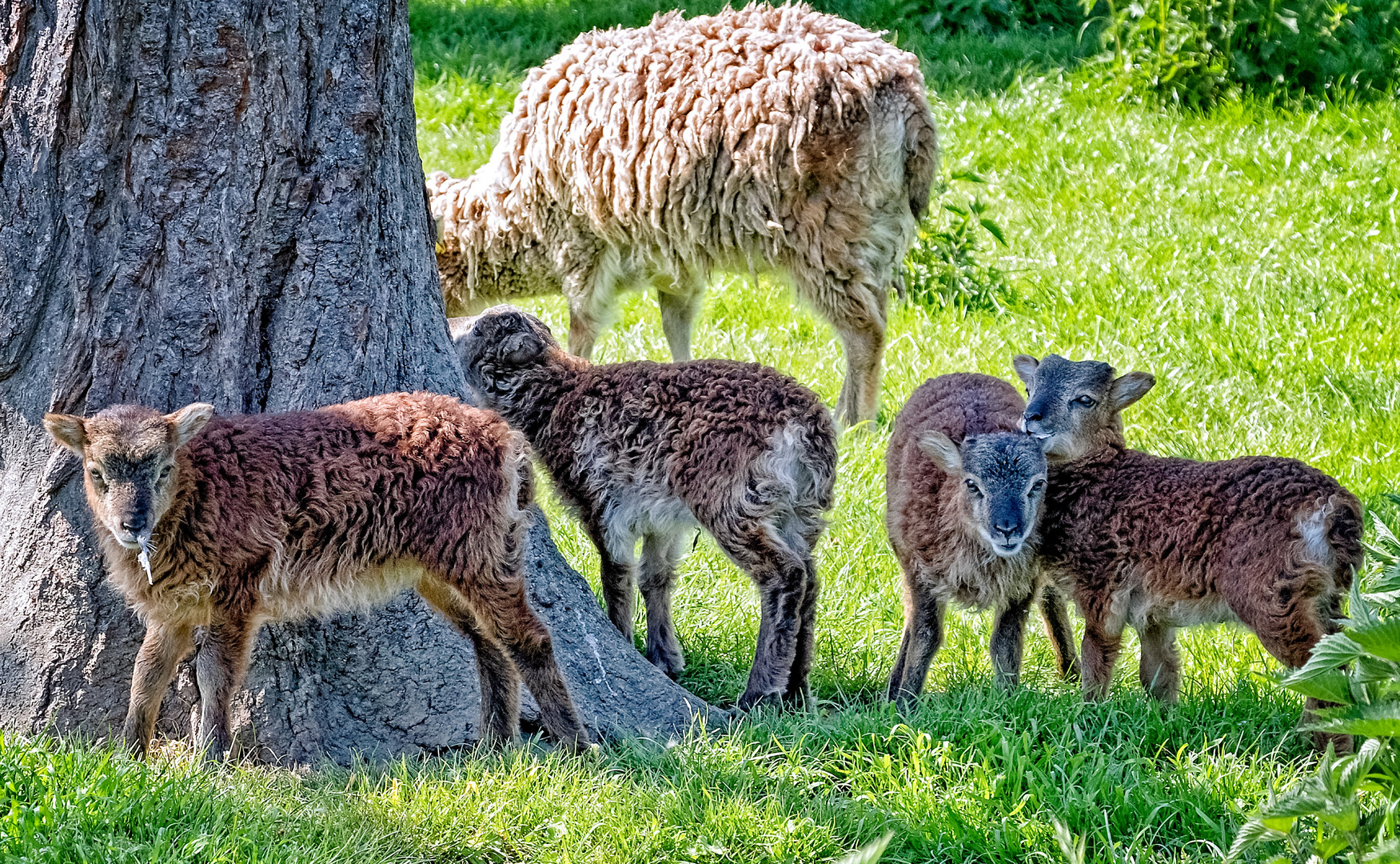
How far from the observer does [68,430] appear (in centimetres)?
405

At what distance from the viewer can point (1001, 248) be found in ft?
36.6

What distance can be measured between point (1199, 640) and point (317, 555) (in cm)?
372

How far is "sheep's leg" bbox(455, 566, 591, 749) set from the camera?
179 inches

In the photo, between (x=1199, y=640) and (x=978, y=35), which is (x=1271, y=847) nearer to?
(x=1199, y=640)

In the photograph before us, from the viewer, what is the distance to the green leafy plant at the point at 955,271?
9.98m

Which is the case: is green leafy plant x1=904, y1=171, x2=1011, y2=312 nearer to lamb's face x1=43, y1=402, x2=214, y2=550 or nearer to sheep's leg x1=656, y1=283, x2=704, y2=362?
sheep's leg x1=656, y1=283, x2=704, y2=362

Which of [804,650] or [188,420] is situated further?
[804,650]

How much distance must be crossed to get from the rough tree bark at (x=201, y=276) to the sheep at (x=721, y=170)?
348 centimetres

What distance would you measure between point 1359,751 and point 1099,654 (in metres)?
1.93

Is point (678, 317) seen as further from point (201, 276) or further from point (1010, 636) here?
point (201, 276)

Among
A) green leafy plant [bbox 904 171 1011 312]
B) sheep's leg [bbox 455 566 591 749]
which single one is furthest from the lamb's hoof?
green leafy plant [bbox 904 171 1011 312]

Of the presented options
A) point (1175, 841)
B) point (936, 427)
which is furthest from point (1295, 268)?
point (1175, 841)

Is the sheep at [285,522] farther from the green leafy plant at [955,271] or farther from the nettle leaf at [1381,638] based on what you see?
the green leafy plant at [955,271]

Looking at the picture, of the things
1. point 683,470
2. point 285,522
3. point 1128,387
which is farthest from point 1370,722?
point 285,522
